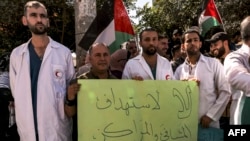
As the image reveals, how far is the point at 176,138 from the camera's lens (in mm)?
4113

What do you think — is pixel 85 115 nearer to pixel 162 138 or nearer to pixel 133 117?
pixel 133 117

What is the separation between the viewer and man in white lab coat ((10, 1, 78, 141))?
376cm

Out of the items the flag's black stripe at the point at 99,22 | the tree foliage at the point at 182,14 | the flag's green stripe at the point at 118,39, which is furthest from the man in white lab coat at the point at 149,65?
the tree foliage at the point at 182,14

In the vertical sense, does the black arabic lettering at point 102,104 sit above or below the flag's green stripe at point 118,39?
below

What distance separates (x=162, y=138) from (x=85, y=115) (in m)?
0.73

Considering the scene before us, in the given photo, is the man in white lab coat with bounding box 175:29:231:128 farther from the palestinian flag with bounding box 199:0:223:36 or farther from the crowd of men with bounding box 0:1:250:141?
the palestinian flag with bounding box 199:0:223:36

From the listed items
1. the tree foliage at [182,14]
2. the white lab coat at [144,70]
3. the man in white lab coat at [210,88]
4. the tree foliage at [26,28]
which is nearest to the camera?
the man in white lab coat at [210,88]

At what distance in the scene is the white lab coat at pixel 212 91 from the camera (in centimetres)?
432

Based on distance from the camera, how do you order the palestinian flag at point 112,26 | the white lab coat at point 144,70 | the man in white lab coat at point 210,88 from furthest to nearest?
1. the palestinian flag at point 112,26
2. the white lab coat at point 144,70
3. the man in white lab coat at point 210,88

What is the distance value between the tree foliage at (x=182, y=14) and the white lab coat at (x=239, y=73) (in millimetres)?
13332

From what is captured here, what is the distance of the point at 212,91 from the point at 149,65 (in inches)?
25.9

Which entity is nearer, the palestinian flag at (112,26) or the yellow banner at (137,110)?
the yellow banner at (137,110)

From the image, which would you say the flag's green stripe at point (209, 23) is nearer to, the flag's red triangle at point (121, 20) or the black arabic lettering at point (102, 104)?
the flag's red triangle at point (121, 20)

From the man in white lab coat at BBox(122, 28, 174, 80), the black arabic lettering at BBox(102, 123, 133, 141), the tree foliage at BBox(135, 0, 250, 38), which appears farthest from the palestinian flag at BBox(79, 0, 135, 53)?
the tree foliage at BBox(135, 0, 250, 38)
